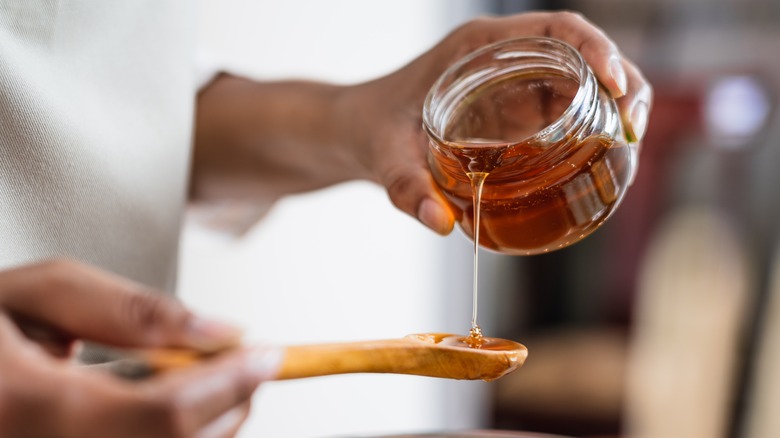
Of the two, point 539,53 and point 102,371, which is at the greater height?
point 539,53

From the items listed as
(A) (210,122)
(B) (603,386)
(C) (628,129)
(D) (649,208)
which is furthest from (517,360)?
(D) (649,208)

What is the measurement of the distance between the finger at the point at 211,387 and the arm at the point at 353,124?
271 millimetres

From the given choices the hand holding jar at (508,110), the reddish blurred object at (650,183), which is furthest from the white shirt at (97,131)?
the reddish blurred object at (650,183)

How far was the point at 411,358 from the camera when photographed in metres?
0.48

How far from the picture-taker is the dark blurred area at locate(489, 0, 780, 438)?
2.02 metres

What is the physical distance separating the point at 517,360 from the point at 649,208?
197 cm

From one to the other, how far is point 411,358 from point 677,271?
1.79m

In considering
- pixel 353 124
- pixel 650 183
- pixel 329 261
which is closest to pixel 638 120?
pixel 353 124

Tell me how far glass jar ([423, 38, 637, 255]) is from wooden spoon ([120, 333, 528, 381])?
91 mm

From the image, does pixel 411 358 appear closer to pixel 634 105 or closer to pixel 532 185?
pixel 532 185

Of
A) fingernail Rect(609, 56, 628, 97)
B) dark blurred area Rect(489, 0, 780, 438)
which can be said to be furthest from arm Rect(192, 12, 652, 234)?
dark blurred area Rect(489, 0, 780, 438)

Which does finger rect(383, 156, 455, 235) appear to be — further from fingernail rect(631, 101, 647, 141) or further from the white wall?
the white wall

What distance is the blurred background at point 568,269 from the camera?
1.33m

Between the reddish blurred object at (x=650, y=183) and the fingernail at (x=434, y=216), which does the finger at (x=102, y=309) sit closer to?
the fingernail at (x=434, y=216)
